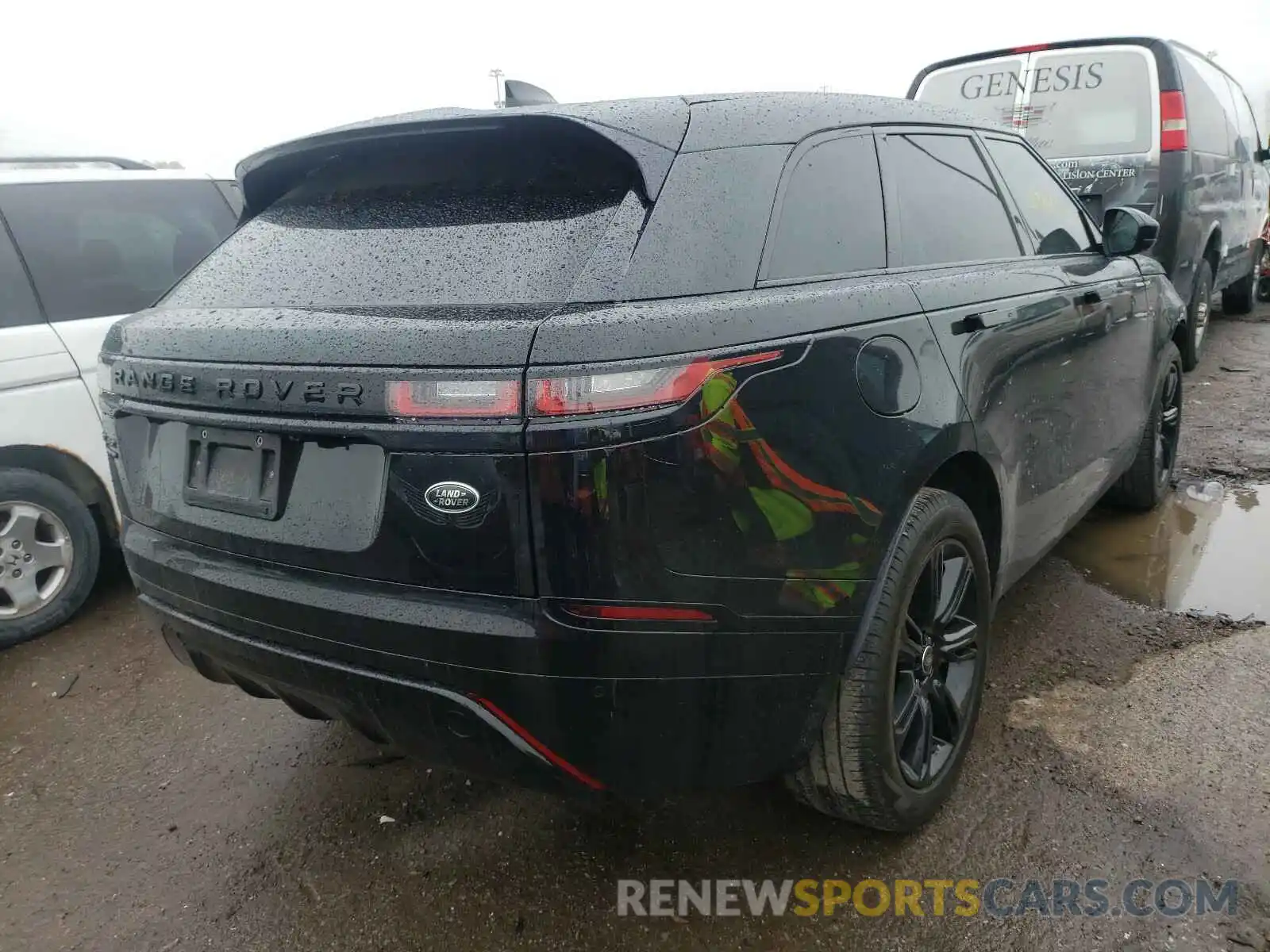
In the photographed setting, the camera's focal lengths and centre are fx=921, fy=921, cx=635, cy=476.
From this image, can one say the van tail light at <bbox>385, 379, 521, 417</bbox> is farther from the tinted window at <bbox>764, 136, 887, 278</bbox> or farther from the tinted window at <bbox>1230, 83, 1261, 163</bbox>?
the tinted window at <bbox>1230, 83, 1261, 163</bbox>

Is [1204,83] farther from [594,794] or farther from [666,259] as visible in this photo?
[594,794]

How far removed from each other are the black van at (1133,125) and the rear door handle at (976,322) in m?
4.03

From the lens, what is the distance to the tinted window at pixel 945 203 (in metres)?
2.41

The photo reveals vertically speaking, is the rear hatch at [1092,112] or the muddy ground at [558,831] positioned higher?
the rear hatch at [1092,112]

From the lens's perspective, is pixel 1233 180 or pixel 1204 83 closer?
pixel 1204 83

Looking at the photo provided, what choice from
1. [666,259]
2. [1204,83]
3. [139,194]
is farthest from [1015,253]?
[1204,83]

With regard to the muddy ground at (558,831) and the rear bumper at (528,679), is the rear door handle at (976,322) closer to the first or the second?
the rear bumper at (528,679)

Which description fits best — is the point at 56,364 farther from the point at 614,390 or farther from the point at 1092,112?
the point at 1092,112

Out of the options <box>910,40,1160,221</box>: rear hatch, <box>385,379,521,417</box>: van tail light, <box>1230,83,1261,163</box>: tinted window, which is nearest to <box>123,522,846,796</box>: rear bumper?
<box>385,379,521,417</box>: van tail light

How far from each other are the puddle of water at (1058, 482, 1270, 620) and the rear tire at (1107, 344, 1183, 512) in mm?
117

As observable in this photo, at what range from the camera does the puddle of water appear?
3.62 meters

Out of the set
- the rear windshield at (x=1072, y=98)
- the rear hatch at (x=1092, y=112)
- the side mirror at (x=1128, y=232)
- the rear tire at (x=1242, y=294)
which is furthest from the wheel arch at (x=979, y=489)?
the rear tire at (x=1242, y=294)

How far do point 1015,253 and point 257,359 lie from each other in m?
2.26

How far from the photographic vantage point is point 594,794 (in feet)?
5.91
